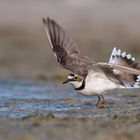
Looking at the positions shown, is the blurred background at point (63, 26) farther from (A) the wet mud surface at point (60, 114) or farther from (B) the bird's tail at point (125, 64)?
(B) the bird's tail at point (125, 64)

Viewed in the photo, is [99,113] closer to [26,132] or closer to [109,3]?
[26,132]

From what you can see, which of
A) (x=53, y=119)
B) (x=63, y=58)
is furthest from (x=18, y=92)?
(x=53, y=119)

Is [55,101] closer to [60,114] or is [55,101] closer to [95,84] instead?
[95,84]

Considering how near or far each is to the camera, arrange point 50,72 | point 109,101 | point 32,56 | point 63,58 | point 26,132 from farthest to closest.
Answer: point 32,56, point 50,72, point 109,101, point 63,58, point 26,132

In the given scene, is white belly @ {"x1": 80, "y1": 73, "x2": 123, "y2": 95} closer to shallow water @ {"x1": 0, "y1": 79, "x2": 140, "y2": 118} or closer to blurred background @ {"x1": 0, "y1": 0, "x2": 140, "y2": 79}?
shallow water @ {"x1": 0, "y1": 79, "x2": 140, "y2": 118}

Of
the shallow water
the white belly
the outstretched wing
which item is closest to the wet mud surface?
the shallow water
